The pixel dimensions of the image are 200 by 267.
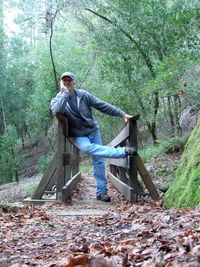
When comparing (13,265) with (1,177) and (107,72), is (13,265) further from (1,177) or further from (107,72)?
(1,177)

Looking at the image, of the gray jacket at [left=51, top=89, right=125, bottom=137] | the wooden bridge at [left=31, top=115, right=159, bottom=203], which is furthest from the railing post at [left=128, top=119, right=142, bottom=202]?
the gray jacket at [left=51, top=89, right=125, bottom=137]

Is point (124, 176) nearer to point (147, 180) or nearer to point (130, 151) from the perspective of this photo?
point (147, 180)

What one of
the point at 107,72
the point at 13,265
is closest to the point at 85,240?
the point at 13,265

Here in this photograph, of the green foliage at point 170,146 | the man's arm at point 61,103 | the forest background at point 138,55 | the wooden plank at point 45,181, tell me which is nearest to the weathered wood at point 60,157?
the wooden plank at point 45,181

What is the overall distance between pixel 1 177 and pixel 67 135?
2253 cm

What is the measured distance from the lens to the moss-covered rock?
388 centimetres

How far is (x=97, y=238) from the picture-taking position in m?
2.90

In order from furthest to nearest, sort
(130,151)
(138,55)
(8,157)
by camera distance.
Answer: (8,157)
(138,55)
(130,151)

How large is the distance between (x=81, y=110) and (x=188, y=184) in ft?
7.85

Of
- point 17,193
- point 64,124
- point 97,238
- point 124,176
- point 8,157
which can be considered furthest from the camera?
point 8,157

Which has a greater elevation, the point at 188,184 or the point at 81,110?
the point at 81,110

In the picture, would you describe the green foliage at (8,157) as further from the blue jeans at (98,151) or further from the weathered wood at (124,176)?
the blue jeans at (98,151)

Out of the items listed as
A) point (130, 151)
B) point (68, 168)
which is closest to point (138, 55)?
point (68, 168)

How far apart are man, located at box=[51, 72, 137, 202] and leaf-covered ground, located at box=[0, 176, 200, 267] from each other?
2.99ft
